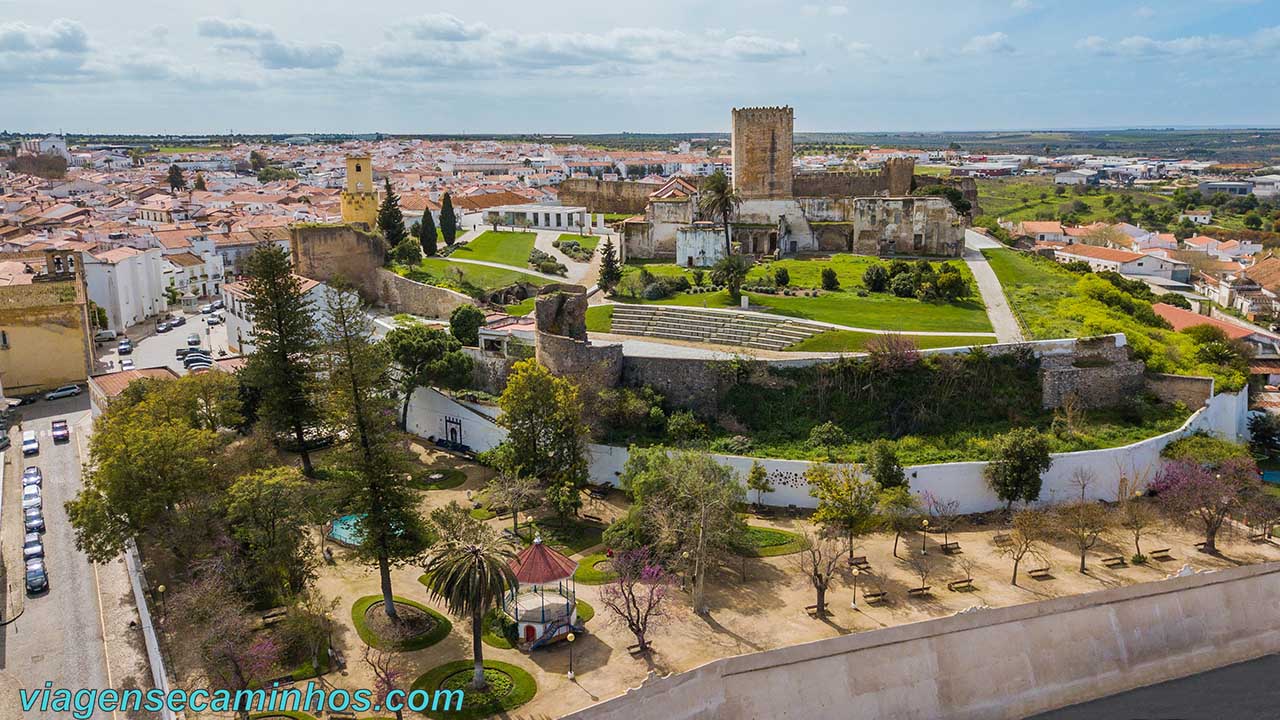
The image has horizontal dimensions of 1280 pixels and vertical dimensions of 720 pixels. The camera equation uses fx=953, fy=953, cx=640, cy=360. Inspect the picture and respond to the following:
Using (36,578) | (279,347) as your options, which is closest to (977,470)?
(279,347)

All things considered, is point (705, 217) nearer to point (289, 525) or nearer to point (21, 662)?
point (289, 525)

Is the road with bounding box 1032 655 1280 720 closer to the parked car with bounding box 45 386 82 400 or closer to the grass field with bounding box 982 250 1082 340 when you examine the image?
the grass field with bounding box 982 250 1082 340

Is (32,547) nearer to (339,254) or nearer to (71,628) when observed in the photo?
(71,628)

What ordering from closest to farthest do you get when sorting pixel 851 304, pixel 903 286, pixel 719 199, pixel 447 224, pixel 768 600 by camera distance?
pixel 768 600, pixel 851 304, pixel 903 286, pixel 719 199, pixel 447 224

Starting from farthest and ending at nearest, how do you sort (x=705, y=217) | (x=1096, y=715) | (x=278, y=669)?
(x=705, y=217), (x=1096, y=715), (x=278, y=669)

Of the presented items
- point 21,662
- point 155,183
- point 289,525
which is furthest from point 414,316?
point 155,183

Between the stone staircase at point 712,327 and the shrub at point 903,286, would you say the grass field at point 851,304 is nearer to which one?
the shrub at point 903,286

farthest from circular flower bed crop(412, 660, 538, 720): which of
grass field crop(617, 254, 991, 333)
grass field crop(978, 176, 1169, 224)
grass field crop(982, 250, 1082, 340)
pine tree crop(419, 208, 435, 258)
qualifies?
grass field crop(978, 176, 1169, 224)
